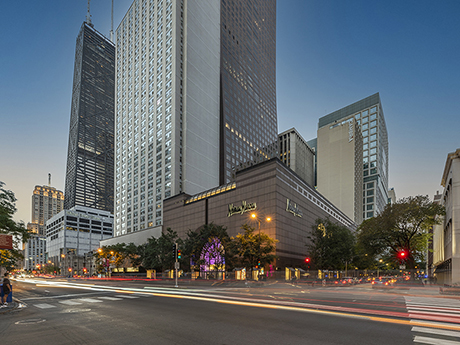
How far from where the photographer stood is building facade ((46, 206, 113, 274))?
16812cm

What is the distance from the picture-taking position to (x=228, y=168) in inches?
4776

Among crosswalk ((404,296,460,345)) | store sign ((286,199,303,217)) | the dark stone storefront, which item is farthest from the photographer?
store sign ((286,199,303,217))

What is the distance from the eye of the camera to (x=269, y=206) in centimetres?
6200

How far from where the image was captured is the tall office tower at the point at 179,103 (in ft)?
347

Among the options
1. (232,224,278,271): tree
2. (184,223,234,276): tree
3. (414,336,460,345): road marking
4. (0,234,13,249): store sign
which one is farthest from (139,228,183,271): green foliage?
(414,336,460,345): road marking

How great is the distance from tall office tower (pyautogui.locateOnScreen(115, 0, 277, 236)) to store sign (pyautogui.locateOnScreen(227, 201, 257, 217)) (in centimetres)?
3333

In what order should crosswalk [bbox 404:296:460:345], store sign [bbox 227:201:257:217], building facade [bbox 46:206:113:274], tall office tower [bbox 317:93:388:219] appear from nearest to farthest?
crosswalk [bbox 404:296:460:345], store sign [bbox 227:201:257:217], building facade [bbox 46:206:113:274], tall office tower [bbox 317:93:388:219]

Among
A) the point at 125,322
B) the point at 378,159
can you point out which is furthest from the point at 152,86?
the point at 378,159

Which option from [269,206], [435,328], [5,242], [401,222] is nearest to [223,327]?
[435,328]

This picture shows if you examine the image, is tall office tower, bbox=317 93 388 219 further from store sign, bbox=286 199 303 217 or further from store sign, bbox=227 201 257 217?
store sign, bbox=227 201 257 217

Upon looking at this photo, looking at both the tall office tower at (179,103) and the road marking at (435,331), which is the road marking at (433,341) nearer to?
the road marking at (435,331)

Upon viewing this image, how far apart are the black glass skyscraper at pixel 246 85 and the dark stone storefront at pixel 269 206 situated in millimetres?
41860

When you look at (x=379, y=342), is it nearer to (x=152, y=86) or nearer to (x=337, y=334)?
(x=337, y=334)

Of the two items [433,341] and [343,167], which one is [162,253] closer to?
[433,341]
